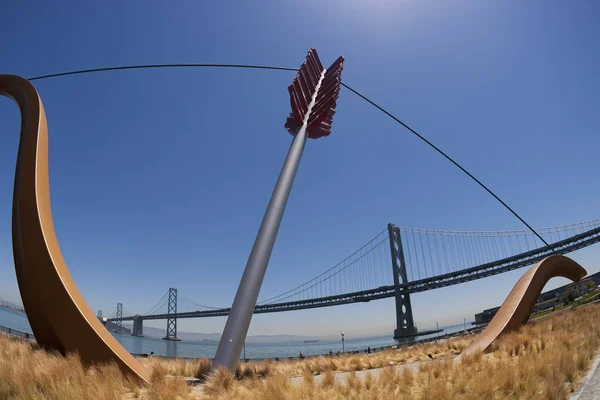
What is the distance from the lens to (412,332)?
40.7 metres

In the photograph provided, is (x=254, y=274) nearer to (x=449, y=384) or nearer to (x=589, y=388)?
(x=449, y=384)

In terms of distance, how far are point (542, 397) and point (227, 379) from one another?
106 inches

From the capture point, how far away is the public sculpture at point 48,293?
108 inches

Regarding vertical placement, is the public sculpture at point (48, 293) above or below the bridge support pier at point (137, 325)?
above

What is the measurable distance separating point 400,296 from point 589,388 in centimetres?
4278

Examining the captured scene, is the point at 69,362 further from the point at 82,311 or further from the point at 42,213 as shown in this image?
the point at 42,213

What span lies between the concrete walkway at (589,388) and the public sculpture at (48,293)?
145 inches

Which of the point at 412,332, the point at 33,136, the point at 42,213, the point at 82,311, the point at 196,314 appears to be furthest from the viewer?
the point at 196,314

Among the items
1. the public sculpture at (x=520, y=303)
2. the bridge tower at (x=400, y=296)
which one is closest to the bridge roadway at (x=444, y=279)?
the bridge tower at (x=400, y=296)

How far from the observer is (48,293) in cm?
274

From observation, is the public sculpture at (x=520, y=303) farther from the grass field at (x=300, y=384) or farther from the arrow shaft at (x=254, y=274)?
the arrow shaft at (x=254, y=274)

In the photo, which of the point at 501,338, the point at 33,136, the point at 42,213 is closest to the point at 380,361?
the point at 501,338

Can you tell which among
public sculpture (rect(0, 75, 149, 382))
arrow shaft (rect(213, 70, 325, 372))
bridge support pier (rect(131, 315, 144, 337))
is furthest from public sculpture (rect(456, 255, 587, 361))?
bridge support pier (rect(131, 315, 144, 337))

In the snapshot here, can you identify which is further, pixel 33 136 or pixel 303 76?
pixel 303 76
